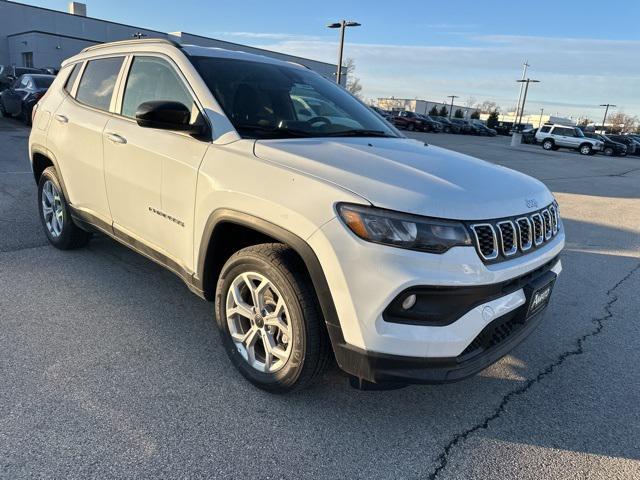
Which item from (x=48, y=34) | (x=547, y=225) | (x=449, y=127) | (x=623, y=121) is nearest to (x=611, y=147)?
(x=449, y=127)

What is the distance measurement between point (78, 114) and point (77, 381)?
2458mm

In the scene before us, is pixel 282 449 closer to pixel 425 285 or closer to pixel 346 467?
pixel 346 467

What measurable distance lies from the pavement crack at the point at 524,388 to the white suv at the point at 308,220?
17.7 inches

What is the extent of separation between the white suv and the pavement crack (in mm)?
450

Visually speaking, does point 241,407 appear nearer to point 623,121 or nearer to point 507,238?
point 507,238

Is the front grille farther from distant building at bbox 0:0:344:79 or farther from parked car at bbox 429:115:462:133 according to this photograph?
parked car at bbox 429:115:462:133

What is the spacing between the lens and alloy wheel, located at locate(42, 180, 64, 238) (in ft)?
15.9

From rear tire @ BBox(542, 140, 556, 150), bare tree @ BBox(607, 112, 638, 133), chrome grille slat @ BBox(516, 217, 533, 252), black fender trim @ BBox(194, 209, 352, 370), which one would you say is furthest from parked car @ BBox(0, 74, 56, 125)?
bare tree @ BBox(607, 112, 638, 133)

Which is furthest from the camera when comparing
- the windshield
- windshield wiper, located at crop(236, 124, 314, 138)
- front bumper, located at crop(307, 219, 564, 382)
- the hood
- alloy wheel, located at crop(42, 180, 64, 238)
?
alloy wheel, located at crop(42, 180, 64, 238)

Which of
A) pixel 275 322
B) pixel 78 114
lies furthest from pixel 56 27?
pixel 275 322

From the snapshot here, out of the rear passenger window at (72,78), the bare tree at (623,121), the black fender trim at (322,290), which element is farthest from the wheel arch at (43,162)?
the bare tree at (623,121)

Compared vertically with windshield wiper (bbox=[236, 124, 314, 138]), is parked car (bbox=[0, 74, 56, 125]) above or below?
below

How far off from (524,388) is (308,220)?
5.93ft

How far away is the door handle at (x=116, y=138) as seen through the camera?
3610 mm
